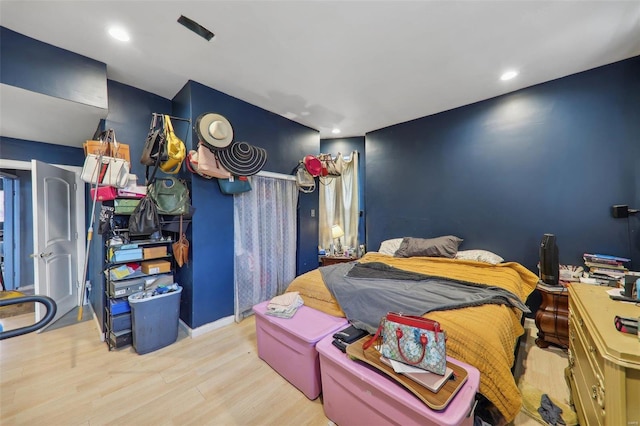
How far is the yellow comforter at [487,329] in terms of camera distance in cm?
125

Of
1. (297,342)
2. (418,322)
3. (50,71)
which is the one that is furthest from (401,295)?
(50,71)

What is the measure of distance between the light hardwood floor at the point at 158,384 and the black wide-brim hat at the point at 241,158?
70.9 inches

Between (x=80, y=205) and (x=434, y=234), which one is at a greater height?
(x=80, y=205)

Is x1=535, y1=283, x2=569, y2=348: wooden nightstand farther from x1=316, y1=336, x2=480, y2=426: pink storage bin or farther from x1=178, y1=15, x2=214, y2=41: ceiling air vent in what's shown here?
x1=178, y1=15, x2=214, y2=41: ceiling air vent

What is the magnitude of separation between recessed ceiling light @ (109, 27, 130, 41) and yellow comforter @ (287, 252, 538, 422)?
8.35 ft

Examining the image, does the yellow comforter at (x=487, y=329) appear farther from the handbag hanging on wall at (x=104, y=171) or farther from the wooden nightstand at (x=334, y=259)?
the handbag hanging on wall at (x=104, y=171)

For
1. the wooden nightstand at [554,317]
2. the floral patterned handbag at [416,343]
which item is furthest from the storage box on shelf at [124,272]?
the wooden nightstand at [554,317]

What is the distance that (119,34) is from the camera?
1.83m

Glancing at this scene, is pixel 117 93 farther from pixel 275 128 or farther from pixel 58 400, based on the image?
pixel 58 400

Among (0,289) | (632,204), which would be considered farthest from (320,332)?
(0,289)

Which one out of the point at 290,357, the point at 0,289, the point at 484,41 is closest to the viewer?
the point at 290,357

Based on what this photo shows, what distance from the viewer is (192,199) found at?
2.48 metres

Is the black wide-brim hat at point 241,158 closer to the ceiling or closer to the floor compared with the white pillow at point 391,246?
closer to the ceiling

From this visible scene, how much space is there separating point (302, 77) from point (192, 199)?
1.75m
